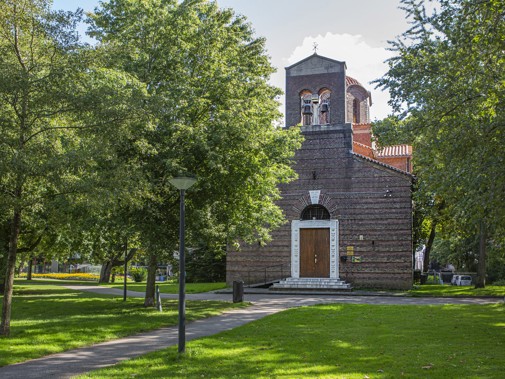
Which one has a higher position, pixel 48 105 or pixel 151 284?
pixel 48 105

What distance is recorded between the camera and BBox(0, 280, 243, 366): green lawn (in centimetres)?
1141

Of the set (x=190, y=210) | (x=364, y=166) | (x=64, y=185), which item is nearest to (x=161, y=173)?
(x=190, y=210)

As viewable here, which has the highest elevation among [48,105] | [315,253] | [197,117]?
[197,117]

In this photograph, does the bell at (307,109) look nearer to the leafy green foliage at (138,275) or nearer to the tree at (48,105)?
the tree at (48,105)

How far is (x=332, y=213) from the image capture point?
3150 cm

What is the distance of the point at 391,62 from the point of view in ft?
50.0

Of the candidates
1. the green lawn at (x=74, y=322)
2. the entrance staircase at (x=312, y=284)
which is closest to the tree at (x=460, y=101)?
the green lawn at (x=74, y=322)

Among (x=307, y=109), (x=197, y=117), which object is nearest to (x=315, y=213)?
(x=307, y=109)

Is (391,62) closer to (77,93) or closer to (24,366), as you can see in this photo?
(77,93)

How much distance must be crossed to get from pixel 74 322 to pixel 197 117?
8.06 m

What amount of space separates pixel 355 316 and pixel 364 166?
52.8ft

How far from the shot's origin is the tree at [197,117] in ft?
56.6

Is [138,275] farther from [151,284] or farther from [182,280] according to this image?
[182,280]

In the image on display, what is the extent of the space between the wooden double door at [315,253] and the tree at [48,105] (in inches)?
795
